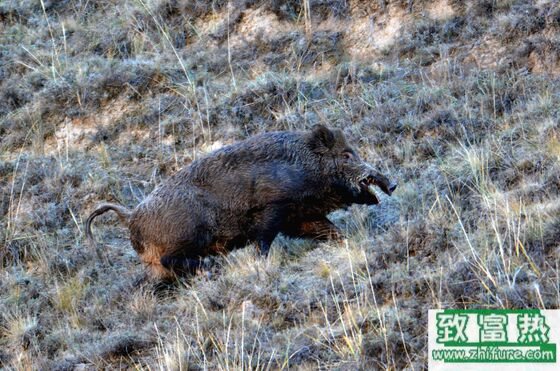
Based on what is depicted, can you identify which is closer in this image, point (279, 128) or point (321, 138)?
point (321, 138)

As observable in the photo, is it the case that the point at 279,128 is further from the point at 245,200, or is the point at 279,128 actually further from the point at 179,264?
the point at 179,264

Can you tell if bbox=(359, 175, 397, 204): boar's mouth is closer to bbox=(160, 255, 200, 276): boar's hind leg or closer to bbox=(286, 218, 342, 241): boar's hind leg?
bbox=(286, 218, 342, 241): boar's hind leg

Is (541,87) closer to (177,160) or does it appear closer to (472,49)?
(472,49)

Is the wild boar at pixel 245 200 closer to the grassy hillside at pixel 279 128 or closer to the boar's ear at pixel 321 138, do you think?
the boar's ear at pixel 321 138

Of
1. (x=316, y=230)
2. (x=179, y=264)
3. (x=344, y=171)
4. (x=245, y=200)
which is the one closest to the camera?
(x=179, y=264)

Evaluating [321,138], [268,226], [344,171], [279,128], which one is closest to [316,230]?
[268,226]

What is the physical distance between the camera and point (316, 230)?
369 inches

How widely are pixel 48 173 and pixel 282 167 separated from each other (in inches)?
161

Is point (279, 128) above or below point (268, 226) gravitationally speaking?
above

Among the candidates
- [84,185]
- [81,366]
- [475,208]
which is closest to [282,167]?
[475,208]

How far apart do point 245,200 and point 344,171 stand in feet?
3.67

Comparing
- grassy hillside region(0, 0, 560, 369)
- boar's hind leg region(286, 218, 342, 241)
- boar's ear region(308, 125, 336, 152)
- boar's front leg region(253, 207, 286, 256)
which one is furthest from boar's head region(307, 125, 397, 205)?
boar's front leg region(253, 207, 286, 256)

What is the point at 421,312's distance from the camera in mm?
6914

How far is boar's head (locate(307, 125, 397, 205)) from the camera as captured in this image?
9.59m
